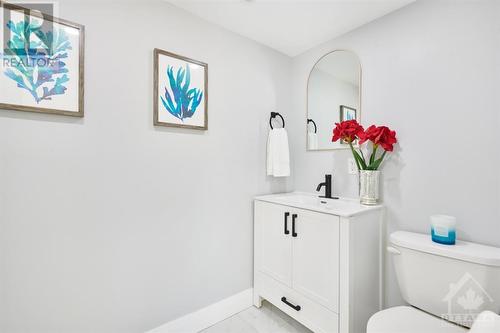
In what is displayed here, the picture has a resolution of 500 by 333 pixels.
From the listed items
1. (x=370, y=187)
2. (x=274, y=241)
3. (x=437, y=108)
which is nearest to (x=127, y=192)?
(x=274, y=241)

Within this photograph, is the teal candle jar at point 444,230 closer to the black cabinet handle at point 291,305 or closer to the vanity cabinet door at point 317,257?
the vanity cabinet door at point 317,257

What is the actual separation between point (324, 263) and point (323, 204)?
0.43 meters

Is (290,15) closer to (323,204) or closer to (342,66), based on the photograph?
(342,66)

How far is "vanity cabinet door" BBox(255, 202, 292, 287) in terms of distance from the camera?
5.37 feet

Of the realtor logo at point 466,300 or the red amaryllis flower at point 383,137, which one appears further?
the red amaryllis flower at point 383,137

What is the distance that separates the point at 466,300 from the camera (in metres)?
1.09

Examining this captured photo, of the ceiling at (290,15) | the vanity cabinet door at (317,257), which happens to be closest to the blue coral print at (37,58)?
the ceiling at (290,15)

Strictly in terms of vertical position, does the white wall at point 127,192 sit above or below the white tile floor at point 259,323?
above

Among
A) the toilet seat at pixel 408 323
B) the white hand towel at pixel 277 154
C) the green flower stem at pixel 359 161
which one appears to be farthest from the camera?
the white hand towel at pixel 277 154

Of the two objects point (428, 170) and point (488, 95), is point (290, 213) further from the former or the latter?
point (488, 95)

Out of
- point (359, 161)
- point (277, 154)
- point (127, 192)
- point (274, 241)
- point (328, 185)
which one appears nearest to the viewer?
point (127, 192)

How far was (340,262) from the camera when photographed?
1327mm

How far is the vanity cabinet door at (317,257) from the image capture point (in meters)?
1.36

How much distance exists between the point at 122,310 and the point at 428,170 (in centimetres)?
203
